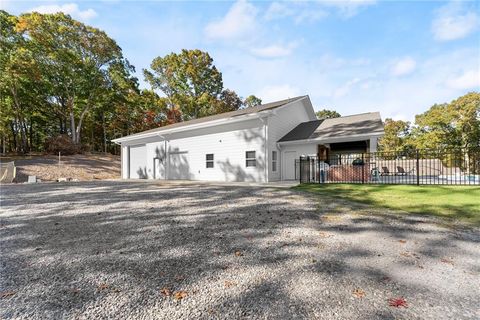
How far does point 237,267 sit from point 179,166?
14795mm

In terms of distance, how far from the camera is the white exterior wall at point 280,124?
1363cm

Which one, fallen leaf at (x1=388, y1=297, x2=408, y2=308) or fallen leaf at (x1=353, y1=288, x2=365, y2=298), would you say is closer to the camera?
fallen leaf at (x1=388, y1=297, x2=408, y2=308)

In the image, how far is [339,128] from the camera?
560 inches

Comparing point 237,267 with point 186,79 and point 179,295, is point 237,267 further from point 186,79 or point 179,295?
point 186,79

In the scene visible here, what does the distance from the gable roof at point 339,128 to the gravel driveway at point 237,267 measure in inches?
342

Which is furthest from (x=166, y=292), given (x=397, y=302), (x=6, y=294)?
(x=397, y=302)

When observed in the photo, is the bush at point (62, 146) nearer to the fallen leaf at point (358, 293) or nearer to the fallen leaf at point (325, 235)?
the fallen leaf at point (325, 235)

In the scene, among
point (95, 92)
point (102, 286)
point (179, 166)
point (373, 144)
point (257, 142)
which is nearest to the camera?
point (102, 286)

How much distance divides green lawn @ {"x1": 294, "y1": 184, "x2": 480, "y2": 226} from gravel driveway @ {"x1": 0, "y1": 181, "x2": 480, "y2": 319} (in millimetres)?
1189

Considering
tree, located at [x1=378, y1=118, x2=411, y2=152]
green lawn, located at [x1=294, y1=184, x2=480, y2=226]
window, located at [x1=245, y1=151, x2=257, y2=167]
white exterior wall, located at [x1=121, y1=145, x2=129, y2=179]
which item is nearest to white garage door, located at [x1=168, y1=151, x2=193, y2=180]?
window, located at [x1=245, y1=151, x2=257, y2=167]

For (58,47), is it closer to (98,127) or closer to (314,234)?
(98,127)

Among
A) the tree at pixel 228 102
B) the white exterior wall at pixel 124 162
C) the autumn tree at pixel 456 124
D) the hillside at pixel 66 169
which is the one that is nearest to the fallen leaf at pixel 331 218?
the hillside at pixel 66 169

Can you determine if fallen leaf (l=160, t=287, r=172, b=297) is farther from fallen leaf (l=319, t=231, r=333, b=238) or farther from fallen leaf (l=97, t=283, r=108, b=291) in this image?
fallen leaf (l=319, t=231, r=333, b=238)

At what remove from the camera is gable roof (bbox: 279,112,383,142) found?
12844 mm
